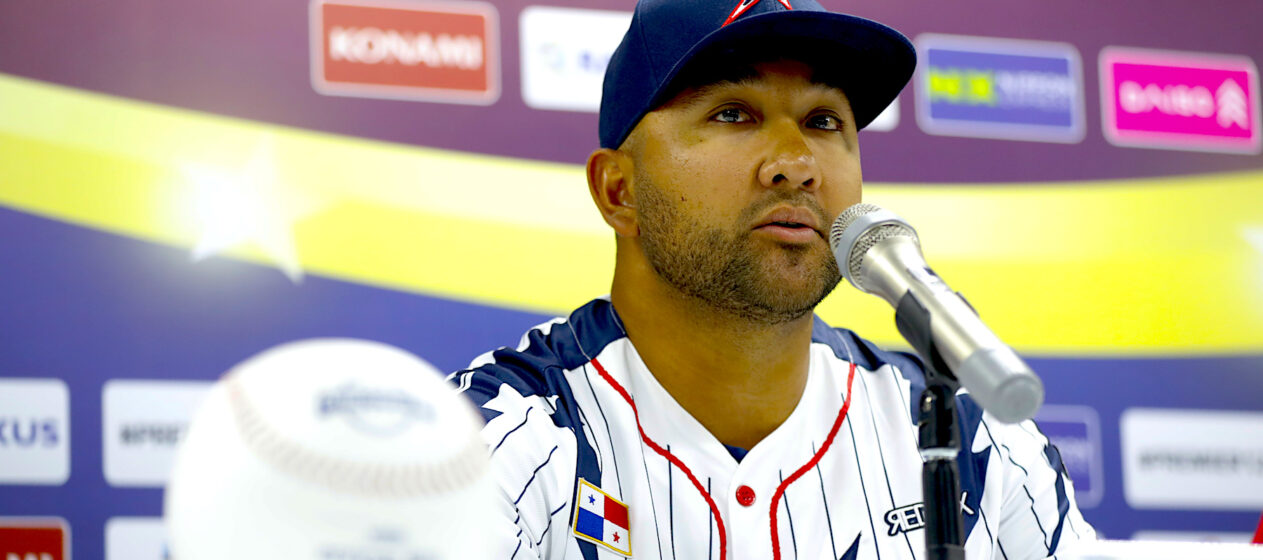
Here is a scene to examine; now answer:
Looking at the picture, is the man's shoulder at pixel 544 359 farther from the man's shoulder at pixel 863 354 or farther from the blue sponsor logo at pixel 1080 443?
the blue sponsor logo at pixel 1080 443

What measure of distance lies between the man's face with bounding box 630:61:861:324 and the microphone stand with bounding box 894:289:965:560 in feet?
1.66

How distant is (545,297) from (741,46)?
1.06 meters

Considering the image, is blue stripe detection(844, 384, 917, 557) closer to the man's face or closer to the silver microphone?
the man's face

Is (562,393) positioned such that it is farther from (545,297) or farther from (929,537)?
(545,297)

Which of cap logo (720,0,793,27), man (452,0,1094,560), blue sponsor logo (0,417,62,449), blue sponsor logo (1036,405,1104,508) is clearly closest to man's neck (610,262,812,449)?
man (452,0,1094,560)

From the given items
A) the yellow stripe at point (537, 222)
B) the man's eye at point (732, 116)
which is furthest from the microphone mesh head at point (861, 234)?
the yellow stripe at point (537, 222)

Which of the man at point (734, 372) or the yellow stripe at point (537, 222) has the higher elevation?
the yellow stripe at point (537, 222)

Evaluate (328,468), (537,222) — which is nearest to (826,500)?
(328,468)

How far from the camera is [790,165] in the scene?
4.89 feet

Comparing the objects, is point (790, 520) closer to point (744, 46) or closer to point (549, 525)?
point (549, 525)

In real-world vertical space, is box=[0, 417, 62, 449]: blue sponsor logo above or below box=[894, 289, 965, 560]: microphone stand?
above

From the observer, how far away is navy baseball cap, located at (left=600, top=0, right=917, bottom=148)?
153 cm

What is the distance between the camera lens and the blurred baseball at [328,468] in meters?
0.69

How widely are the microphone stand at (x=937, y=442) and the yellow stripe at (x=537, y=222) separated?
156 cm
